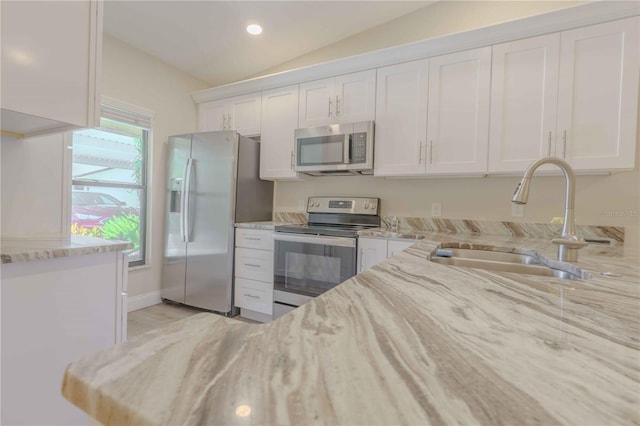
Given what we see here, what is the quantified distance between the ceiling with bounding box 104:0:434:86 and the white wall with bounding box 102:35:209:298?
0.13m

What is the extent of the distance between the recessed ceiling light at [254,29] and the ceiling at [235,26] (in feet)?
0.18

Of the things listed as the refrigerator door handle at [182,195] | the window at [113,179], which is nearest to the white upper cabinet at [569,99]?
the refrigerator door handle at [182,195]

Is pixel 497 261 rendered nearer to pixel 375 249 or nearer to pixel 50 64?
pixel 375 249

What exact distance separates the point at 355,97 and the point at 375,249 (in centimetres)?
137

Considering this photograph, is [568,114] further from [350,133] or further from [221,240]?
[221,240]

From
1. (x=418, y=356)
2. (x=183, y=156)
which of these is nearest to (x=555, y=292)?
(x=418, y=356)

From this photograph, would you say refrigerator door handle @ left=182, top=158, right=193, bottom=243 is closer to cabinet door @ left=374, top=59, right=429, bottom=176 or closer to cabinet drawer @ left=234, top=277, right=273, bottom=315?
cabinet drawer @ left=234, top=277, right=273, bottom=315

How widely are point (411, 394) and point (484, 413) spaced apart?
0.22ft

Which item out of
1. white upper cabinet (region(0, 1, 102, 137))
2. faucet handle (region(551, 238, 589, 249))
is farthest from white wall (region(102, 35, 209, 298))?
faucet handle (region(551, 238, 589, 249))

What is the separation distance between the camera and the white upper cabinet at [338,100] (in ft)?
8.66

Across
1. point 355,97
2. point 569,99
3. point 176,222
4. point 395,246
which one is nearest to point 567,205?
point 395,246

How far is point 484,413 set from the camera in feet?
0.94

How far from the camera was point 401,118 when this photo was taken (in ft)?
8.22

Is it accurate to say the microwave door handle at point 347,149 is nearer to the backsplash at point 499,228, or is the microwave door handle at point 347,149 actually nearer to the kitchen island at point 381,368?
the backsplash at point 499,228
